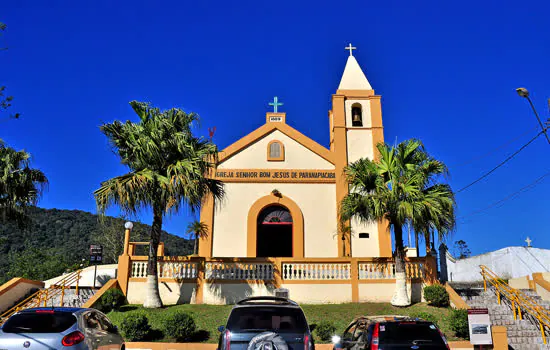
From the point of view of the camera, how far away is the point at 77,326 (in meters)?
9.19

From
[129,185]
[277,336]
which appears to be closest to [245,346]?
[277,336]

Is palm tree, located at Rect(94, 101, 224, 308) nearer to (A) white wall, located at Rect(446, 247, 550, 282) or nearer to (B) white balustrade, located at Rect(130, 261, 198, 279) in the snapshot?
(B) white balustrade, located at Rect(130, 261, 198, 279)

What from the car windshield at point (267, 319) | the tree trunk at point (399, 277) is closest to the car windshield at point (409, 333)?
the car windshield at point (267, 319)

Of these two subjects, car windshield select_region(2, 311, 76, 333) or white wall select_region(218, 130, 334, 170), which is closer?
car windshield select_region(2, 311, 76, 333)

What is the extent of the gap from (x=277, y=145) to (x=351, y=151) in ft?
13.0

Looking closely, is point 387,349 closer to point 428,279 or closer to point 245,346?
point 245,346

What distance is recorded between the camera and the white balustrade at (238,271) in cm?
1977

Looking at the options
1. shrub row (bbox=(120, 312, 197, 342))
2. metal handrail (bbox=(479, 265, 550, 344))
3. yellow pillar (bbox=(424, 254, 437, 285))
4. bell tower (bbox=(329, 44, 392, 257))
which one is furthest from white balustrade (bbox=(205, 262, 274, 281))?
metal handrail (bbox=(479, 265, 550, 344))

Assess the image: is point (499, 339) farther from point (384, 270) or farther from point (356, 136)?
point (356, 136)

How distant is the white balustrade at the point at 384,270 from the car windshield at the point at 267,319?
11.3 meters

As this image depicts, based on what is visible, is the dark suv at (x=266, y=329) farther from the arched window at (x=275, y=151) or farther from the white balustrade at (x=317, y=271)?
the arched window at (x=275, y=151)

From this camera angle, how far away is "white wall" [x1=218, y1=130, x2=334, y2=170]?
25.8m

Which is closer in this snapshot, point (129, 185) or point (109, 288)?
point (129, 185)

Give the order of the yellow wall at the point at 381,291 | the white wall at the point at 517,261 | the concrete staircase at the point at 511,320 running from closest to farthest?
the concrete staircase at the point at 511,320 → the yellow wall at the point at 381,291 → the white wall at the point at 517,261
